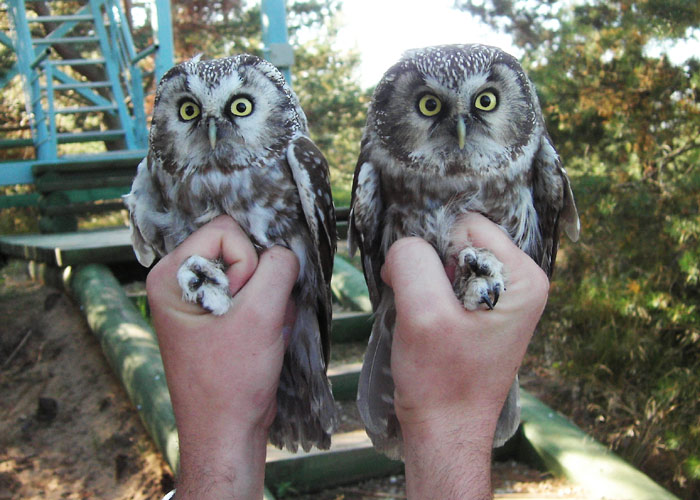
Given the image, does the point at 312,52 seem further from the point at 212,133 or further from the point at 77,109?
the point at 212,133

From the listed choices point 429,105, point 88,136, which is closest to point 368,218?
point 429,105

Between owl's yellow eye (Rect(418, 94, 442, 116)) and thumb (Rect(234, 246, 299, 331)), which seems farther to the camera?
owl's yellow eye (Rect(418, 94, 442, 116))

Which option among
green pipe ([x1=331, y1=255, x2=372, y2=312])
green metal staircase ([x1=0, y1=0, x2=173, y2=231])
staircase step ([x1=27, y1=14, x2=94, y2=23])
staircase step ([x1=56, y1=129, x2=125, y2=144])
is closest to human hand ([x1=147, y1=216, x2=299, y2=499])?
green pipe ([x1=331, y1=255, x2=372, y2=312])

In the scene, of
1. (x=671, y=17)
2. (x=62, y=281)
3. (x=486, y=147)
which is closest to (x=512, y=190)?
(x=486, y=147)

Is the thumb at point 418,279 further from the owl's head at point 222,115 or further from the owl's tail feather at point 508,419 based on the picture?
the owl's tail feather at point 508,419

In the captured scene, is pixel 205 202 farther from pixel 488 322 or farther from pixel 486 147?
pixel 488 322

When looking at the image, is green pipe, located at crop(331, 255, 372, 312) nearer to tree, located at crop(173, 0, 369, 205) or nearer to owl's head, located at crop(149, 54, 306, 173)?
owl's head, located at crop(149, 54, 306, 173)

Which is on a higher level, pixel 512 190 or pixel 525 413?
pixel 512 190
